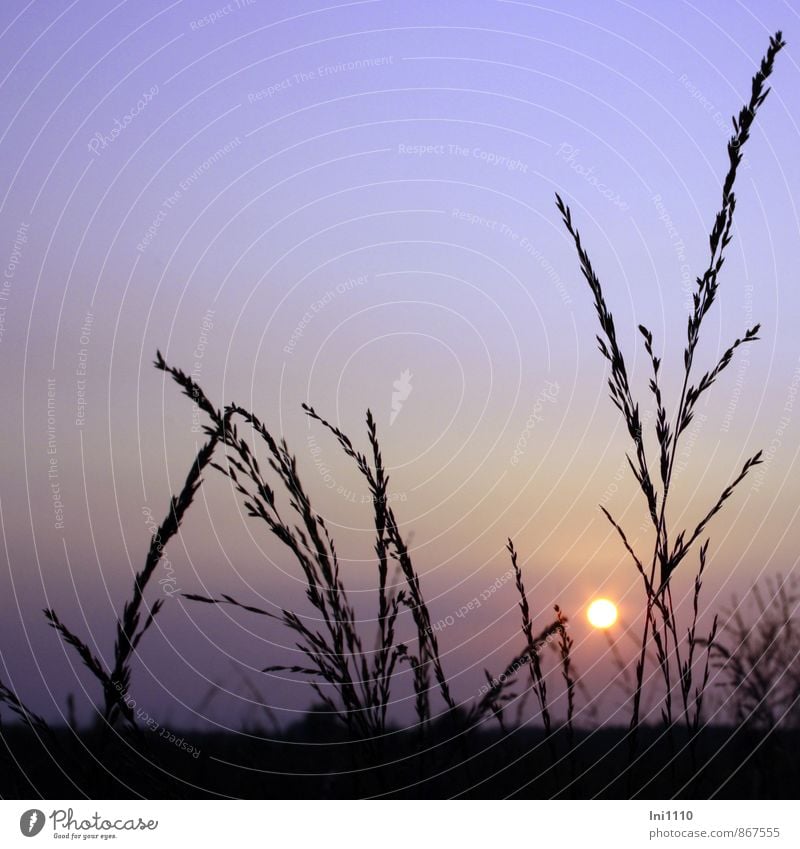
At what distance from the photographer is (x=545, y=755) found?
145 inches

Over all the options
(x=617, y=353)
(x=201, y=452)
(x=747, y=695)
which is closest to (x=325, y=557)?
(x=201, y=452)

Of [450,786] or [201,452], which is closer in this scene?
[201,452]

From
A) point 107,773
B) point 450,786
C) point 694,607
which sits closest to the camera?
point 694,607

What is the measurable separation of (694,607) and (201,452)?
1313 mm

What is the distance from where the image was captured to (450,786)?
3018 millimetres

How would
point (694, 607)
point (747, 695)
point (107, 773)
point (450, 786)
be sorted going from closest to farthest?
point (694, 607), point (107, 773), point (450, 786), point (747, 695)

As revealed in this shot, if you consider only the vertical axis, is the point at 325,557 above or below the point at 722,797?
above

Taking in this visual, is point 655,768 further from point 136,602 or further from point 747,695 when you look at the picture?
point 136,602

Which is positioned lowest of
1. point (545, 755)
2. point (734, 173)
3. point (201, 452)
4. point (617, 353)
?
point (545, 755)
